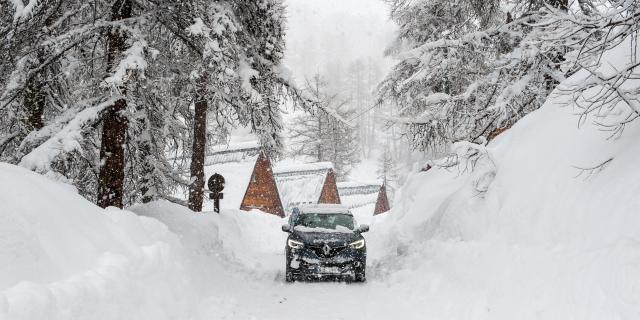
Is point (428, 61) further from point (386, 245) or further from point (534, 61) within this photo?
point (386, 245)

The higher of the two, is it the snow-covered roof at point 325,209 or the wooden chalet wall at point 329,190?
the wooden chalet wall at point 329,190

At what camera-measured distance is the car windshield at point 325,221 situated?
11.3m

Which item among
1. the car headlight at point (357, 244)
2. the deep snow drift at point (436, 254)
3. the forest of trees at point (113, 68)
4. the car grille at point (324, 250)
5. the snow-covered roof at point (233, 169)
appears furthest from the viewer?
the snow-covered roof at point (233, 169)

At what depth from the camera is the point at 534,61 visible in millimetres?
9609

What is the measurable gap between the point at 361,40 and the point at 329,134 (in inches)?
5903

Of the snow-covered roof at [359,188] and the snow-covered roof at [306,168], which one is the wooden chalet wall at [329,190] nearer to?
the snow-covered roof at [306,168]

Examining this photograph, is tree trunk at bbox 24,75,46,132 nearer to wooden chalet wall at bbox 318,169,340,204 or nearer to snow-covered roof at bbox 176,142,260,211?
snow-covered roof at bbox 176,142,260,211

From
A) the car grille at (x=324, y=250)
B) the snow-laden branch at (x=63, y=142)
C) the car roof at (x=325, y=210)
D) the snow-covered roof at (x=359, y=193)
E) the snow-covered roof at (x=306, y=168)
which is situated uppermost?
the snow-covered roof at (x=306, y=168)

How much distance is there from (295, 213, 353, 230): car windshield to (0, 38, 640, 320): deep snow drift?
4.54ft

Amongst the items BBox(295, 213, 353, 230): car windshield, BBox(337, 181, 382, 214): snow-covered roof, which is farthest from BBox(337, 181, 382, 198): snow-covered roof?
BBox(295, 213, 353, 230): car windshield

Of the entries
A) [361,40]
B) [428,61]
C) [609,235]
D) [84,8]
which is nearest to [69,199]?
[84,8]

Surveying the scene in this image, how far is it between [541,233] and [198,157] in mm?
10842

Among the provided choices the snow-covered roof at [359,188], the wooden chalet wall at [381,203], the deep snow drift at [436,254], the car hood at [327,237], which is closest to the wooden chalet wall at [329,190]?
the wooden chalet wall at [381,203]

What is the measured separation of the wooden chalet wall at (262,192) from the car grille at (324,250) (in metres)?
15.7
